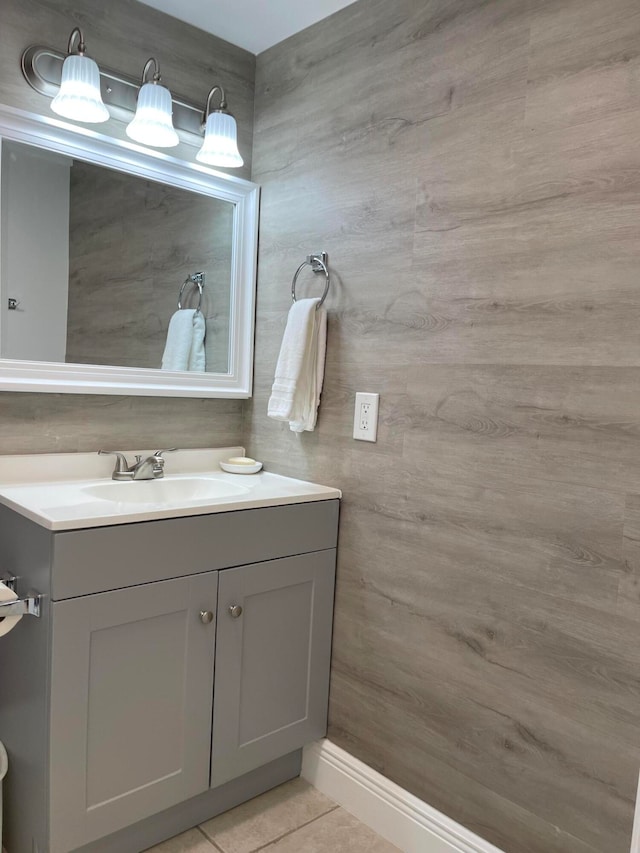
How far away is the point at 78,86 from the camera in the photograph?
167 centimetres

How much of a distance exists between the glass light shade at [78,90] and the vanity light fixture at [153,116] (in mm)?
123

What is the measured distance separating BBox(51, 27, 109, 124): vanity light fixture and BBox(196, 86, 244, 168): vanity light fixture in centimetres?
36

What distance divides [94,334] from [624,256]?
1387 mm

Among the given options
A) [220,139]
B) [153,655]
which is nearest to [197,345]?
[220,139]

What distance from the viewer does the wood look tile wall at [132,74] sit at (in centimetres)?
169

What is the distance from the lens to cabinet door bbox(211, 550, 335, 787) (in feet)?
5.35

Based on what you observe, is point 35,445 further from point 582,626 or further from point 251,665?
point 582,626

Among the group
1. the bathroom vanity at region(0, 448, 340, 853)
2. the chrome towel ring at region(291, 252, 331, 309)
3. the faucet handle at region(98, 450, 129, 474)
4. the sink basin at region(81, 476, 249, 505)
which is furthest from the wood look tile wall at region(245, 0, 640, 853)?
the faucet handle at region(98, 450, 129, 474)

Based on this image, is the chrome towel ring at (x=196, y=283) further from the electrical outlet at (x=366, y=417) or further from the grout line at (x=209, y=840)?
the grout line at (x=209, y=840)

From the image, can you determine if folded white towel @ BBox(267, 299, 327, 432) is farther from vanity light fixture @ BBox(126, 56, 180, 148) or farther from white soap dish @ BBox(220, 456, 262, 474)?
vanity light fixture @ BBox(126, 56, 180, 148)

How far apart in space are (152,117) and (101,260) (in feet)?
1.40

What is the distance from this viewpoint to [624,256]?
49.9 inches

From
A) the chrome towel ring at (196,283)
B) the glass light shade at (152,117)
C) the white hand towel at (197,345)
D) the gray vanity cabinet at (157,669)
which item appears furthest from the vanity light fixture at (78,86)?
the gray vanity cabinet at (157,669)

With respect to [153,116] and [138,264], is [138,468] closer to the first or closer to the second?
[138,264]
